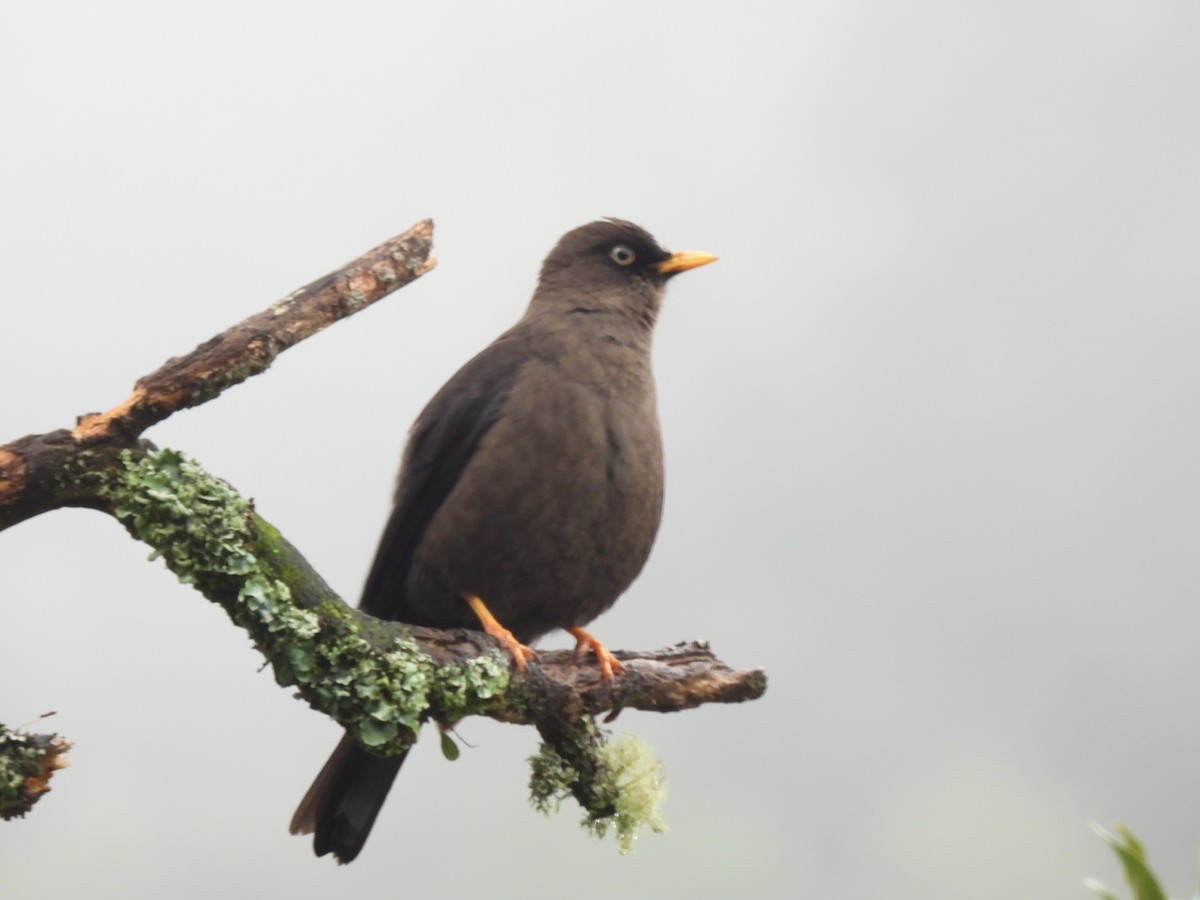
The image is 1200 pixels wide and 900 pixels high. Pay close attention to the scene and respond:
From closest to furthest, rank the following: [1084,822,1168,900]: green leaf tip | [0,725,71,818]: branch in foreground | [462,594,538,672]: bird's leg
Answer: [1084,822,1168,900]: green leaf tip < [0,725,71,818]: branch in foreground < [462,594,538,672]: bird's leg

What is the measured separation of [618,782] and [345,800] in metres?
1.07

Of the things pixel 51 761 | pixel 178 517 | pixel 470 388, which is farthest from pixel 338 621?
pixel 470 388

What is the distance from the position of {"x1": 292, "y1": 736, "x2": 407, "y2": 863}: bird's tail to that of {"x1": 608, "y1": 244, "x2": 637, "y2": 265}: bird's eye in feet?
8.03

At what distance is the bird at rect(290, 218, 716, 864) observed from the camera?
5.39 m

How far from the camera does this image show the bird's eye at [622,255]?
6.64m

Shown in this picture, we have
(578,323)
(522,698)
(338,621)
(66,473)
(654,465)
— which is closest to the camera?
(66,473)

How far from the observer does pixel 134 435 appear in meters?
4.41

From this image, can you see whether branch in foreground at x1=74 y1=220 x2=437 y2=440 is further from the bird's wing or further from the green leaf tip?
the green leaf tip

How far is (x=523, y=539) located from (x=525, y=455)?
1.04 feet

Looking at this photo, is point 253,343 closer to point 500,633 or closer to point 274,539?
point 274,539

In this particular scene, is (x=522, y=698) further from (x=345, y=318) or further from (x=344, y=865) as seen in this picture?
(x=345, y=318)

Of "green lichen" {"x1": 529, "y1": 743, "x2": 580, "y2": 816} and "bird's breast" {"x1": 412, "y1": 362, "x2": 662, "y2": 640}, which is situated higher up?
"bird's breast" {"x1": 412, "y1": 362, "x2": 662, "y2": 640}

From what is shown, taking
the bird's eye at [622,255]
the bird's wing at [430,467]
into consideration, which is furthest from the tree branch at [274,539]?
the bird's eye at [622,255]

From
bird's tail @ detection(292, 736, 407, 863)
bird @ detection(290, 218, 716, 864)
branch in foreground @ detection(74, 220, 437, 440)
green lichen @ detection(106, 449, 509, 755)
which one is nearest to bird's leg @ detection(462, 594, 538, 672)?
bird @ detection(290, 218, 716, 864)
